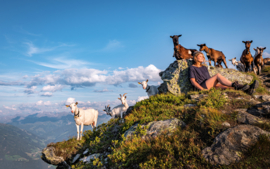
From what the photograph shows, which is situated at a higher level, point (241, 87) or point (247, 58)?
point (247, 58)

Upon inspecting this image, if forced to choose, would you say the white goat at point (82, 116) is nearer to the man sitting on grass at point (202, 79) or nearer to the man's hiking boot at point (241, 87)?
the man sitting on grass at point (202, 79)

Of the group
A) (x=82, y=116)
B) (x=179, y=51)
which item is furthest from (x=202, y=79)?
(x=82, y=116)

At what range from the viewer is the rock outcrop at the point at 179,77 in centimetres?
1328

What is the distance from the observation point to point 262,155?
4094mm

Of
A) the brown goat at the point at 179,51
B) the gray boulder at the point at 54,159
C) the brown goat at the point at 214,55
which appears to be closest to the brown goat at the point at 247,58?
the brown goat at the point at 214,55

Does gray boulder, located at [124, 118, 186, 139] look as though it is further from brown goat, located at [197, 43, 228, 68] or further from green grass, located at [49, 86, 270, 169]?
brown goat, located at [197, 43, 228, 68]

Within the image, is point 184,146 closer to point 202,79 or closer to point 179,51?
point 202,79

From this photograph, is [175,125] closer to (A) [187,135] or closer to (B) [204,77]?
(A) [187,135]

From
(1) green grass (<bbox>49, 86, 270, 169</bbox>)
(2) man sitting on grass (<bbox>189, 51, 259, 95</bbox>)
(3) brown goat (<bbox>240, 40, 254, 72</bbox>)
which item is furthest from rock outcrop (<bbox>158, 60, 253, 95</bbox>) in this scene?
(3) brown goat (<bbox>240, 40, 254, 72</bbox>)

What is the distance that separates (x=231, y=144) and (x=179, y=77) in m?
9.65

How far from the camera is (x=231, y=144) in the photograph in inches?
180

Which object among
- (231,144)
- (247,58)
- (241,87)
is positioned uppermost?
(247,58)

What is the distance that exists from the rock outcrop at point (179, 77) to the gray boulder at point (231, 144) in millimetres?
8163

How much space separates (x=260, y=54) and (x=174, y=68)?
46.6 ft
